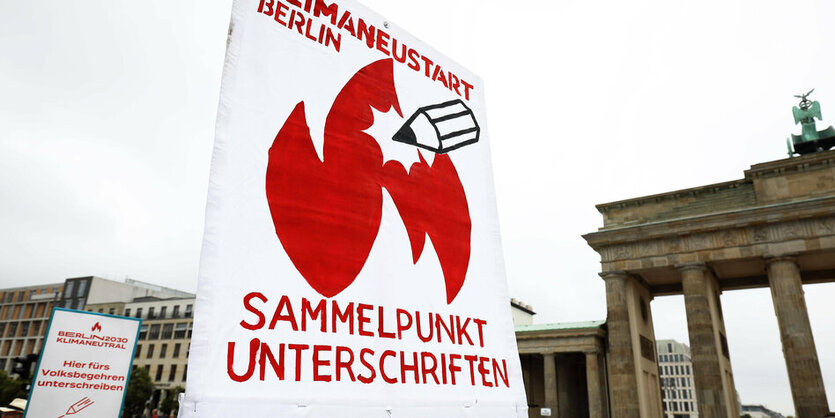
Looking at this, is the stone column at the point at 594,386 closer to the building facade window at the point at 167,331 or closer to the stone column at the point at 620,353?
the stone column at the point at 620,353

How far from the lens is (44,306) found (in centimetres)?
7956

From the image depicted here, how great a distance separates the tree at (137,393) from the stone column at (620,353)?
45.4m

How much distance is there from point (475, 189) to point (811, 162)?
32015 millimetres

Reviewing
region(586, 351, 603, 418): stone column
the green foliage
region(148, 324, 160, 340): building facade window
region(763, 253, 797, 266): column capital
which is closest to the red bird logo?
region(763, 253, 797, 266): column capital

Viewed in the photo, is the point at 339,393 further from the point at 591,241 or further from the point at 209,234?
the point at 591,241

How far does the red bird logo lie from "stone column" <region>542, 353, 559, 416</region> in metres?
32.5

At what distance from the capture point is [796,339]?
25016mm

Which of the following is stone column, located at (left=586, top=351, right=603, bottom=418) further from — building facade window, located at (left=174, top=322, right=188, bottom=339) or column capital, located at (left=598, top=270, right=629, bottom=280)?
building facade window, located at (left=174, top=322, right=188, bottom=339)

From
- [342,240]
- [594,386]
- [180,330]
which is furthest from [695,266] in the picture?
[180,330]

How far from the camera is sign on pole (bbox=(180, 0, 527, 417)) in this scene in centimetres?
236

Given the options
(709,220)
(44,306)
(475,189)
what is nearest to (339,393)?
(475,189)

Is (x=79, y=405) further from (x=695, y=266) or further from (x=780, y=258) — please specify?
(x=780, y=258)

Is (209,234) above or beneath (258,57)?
beneath

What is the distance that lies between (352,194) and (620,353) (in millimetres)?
30721
